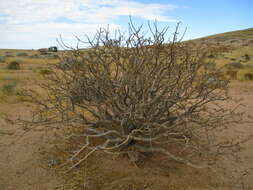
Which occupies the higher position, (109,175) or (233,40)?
(233,40)

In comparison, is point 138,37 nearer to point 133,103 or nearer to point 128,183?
point 133,103

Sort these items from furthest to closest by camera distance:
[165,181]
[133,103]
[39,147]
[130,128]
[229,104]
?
[229,104] → [39,147] → [130,128] → [165,181] → [133,103]

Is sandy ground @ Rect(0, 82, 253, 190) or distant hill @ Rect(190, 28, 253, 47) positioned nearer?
sandy ground @ Rect(0, 82, 253, 190)

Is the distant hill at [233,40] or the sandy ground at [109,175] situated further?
the distant hill at [233,40]

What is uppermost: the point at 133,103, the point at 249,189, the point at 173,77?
the point at 173,77

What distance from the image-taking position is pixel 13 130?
512cm

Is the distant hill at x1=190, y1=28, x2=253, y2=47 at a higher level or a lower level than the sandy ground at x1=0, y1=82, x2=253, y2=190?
higher

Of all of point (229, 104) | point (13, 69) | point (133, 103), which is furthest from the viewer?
point (13, 69)

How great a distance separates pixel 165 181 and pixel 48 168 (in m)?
1.85

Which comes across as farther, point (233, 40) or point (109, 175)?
point (233, 40)

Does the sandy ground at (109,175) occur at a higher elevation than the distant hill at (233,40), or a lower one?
lower

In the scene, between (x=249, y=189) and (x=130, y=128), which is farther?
(x=130, y=128)

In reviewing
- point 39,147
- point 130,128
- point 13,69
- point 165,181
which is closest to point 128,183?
point 165,181

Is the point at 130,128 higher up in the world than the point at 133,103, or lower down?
lower down
